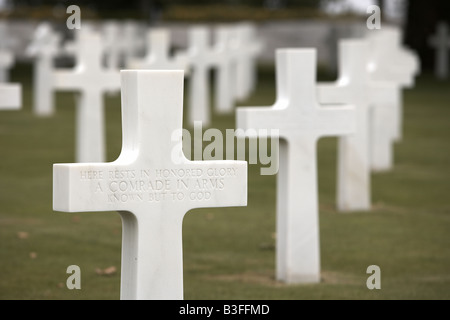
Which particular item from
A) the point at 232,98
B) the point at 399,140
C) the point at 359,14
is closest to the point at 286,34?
the point at 359,14

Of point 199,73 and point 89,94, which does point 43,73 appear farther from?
point 89,94

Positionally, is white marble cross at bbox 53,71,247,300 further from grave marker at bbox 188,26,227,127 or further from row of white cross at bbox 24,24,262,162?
grave marker at bbox 188,26,227,127

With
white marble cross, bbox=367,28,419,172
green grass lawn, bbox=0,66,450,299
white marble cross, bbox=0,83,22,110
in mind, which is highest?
white marble cross, bbox=0,83,22,110

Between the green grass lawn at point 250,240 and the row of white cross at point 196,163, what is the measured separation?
43 centimetres

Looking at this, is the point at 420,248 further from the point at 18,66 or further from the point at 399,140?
the point at 18,66

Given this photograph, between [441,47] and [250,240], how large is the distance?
911 inches

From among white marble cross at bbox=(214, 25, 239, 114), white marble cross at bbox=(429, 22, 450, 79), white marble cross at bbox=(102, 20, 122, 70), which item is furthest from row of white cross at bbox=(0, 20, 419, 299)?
white marble cross at bbox=(429, 22, 450, 79)

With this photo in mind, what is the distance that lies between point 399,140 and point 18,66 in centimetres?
1850

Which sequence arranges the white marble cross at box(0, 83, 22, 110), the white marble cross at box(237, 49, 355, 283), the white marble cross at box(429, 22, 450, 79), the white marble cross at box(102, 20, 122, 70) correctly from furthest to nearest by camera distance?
A: the white marble cross at box(429, 22, 450, 79) → the white marble cross at box(102, 20, 122, 70) → the white marble cross at box(0, 83, 22, 110) → the white marble cross at box(237, 49, 355, 283)

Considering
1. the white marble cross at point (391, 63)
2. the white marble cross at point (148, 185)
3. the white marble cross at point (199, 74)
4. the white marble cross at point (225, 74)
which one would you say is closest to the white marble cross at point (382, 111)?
the white marble cross at point (391, 63)

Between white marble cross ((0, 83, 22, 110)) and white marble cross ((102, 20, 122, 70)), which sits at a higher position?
white marble cross ((0, 83, 22, 110))

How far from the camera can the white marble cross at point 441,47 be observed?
31.1 meters

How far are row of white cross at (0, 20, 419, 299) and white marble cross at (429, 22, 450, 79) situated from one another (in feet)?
56.0

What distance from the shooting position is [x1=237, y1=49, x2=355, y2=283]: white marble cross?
26.1ft
